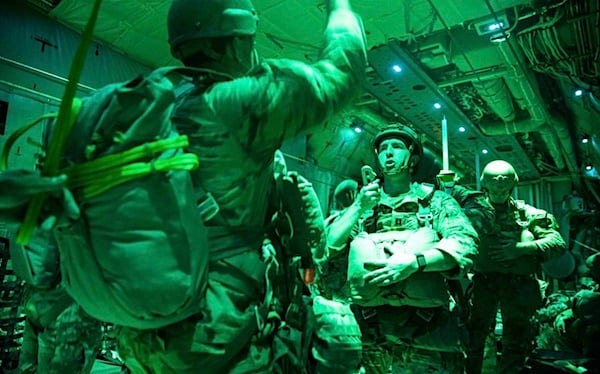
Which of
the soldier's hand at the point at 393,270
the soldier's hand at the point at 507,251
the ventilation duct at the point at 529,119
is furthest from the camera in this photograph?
the ventilation duct at the point at 529,119

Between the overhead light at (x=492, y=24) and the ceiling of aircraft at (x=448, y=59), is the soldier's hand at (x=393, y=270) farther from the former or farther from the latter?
the overhead light at (x=492, y=24)

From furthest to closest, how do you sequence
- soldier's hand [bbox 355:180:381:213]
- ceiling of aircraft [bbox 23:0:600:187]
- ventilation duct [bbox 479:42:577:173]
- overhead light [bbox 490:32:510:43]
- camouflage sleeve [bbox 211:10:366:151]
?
ventilation duct [bbox 479:42:577:173], overhead light [bbox 490:32:510:43], ceiling of aircraft [bbox 23:0:600:187], soldier's hand [bbox 355:180:381:213], camouflage sleeve [bbox 211:10:366:151]

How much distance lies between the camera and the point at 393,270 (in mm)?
2229

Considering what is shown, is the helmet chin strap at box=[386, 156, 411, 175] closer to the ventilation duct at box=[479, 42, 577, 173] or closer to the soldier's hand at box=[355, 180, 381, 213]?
the soldier's hand at box=[355, 180, 381, 213]

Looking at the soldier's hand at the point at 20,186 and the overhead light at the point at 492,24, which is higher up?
the overhead light at the point at 492,24

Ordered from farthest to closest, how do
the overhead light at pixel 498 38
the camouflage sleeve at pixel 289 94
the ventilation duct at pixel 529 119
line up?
the ventilation duct at pixel 529 119 < the overhead light at pixel 498 38 < the camouflage sleeve at pixel 289 94

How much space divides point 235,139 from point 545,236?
3.67m

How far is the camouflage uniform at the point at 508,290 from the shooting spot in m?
3.56

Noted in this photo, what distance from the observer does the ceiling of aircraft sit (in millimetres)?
3352

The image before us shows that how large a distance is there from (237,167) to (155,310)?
39 cm

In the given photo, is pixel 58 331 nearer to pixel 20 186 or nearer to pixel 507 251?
pixel 20 186

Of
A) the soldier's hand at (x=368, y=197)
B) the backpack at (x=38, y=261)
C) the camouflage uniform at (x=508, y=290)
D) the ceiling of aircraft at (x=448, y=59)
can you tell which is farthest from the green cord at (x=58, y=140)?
the camouflage uniform at (x=508, y=290)

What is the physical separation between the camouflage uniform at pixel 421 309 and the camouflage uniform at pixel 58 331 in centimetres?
157

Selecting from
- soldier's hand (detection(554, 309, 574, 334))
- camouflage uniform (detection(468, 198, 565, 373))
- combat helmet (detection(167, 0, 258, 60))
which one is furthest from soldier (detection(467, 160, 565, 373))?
combat helmet (detection(167, 0, 258, 60))
